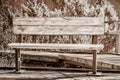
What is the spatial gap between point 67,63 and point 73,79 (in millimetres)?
4028

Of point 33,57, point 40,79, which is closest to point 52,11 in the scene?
point 33,57

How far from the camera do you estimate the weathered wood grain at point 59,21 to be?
6035 millimetres

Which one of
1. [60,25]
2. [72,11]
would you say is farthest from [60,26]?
[72,11]

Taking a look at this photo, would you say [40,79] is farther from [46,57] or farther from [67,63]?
[46,57]

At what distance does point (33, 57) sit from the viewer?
1033 centimetres

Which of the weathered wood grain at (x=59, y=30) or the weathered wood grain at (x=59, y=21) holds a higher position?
the weathered wood grain at (x=59, y=21)

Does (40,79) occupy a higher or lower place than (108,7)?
lower

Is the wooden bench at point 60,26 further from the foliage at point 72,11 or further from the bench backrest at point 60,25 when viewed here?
the foliage at point 72,11

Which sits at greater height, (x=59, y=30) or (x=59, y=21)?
(x=59, y=21)

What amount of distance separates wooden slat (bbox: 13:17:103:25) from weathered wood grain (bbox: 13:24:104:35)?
69 millimetres

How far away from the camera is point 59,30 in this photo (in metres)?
6.08

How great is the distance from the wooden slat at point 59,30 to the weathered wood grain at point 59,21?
7 centimetres

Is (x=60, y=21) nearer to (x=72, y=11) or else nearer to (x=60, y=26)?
(x=60, y=26)

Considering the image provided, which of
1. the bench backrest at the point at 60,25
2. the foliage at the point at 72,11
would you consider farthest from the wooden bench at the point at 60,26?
the foliage at the point at 72,11
